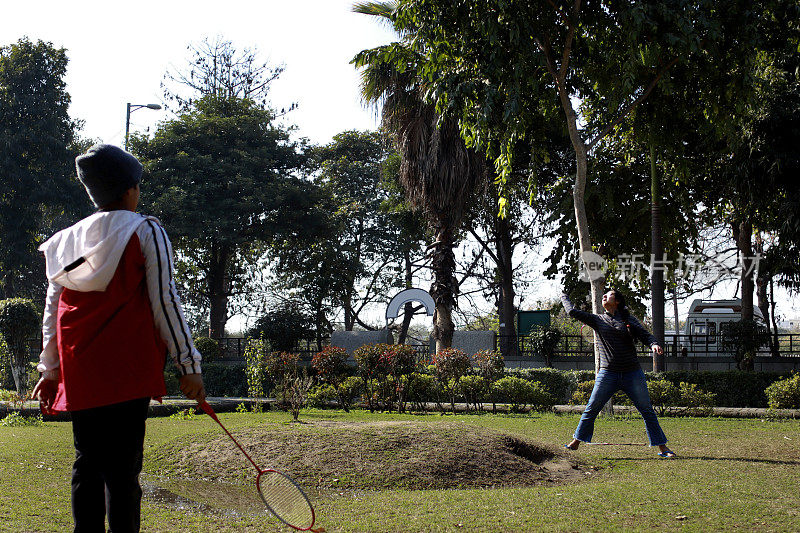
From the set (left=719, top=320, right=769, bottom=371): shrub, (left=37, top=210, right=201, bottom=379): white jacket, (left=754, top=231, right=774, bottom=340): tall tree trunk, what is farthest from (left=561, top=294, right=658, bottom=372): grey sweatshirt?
(left=754, top=231, right=774, bottom=340): tall tree trunk

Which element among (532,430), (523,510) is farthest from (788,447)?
(523,510)

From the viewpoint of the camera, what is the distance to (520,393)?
51.4 ft

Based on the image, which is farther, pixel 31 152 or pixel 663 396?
pixel 31 152

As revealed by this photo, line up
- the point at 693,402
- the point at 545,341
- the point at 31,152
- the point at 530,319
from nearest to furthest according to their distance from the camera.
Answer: the point at 693,402 < the point at 545,341 < the point at 530,319 < the point at 31,152

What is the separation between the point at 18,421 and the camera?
11727 mm

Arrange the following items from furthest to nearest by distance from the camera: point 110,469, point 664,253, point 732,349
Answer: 1. point 732,349
2. point 664,253
3. point 110,469

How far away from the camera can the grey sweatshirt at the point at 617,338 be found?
8281mm

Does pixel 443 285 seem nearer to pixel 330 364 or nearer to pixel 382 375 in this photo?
pixel 330 364

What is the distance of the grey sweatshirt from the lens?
828 centimetres

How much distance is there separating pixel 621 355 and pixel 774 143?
12.2 meters

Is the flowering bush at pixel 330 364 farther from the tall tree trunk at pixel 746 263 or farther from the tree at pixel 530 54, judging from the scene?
the tall tree trunk at pixel 746 263

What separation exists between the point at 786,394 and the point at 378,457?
11.7m

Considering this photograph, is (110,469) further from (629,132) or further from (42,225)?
(42,225)

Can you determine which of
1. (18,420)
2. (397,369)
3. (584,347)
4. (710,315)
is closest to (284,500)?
(18,420)
